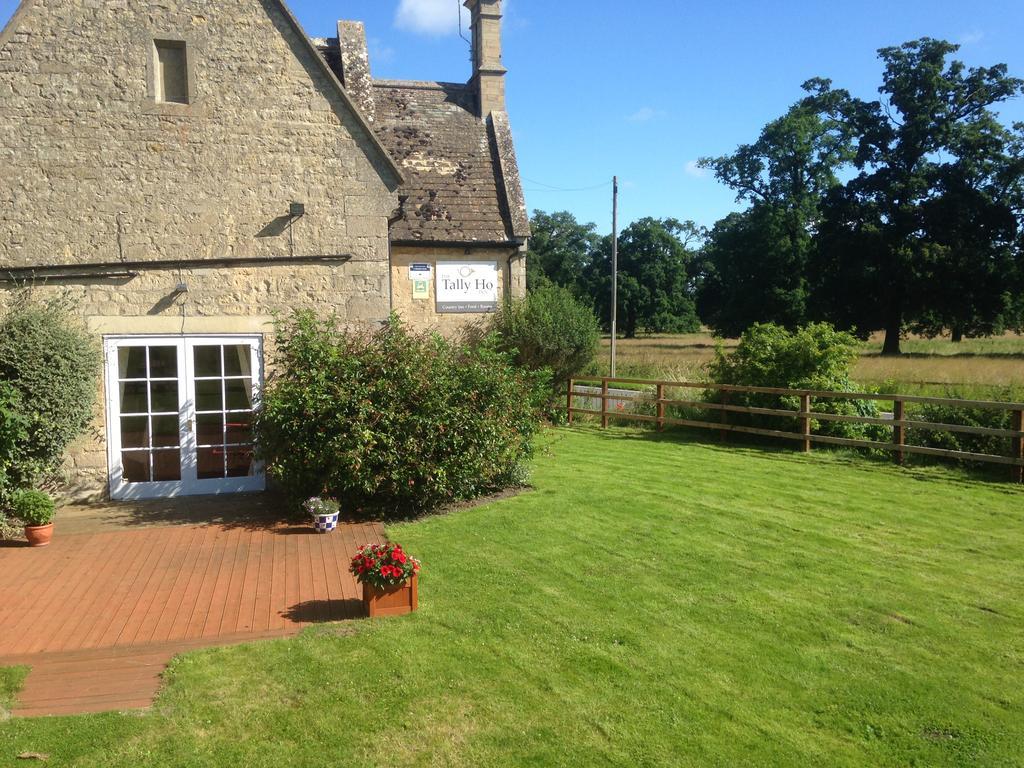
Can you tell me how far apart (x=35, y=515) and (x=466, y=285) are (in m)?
9.44

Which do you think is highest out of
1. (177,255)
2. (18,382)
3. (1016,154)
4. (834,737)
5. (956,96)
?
(956,96)

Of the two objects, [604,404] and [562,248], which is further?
[562,248]

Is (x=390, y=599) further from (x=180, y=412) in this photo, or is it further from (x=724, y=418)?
(x=724, y=418)

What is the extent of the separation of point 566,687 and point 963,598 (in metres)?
3.75

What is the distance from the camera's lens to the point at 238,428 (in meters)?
10.5

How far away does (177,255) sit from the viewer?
10.3 metres

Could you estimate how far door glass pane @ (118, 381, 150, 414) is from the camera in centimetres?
1017

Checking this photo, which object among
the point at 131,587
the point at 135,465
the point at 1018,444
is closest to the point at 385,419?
the point at 131,587

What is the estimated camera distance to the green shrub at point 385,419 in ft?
30.0

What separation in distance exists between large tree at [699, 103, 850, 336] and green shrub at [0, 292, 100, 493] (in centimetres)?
4192

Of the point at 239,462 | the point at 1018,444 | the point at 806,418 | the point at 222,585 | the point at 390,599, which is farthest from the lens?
the point at 806,418

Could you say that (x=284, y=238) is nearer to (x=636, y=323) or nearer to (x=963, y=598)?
(x=963, y=598)

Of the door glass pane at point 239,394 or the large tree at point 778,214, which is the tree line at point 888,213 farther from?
the door glass pane at point 239,394

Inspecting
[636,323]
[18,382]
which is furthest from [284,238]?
[636,323]
